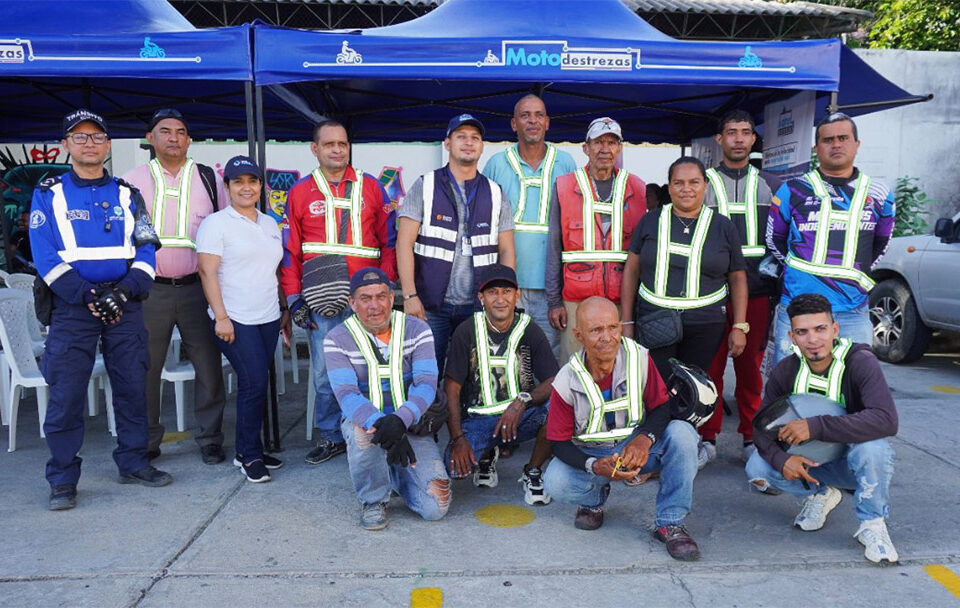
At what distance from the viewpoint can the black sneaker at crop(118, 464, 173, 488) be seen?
396cm

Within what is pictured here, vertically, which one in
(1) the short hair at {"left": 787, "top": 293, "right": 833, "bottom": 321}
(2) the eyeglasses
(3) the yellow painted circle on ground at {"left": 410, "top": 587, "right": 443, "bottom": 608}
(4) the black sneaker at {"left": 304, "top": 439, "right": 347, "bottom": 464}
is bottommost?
(3) the yellow painted circle on ground at {"left": 410, "top": 587, "right": 443, "bottom": 608}

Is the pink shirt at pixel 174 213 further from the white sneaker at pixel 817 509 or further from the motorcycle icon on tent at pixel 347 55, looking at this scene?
the white sneaker at pixel 817 509

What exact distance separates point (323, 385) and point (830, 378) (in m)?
2.77

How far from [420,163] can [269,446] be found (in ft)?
23.0

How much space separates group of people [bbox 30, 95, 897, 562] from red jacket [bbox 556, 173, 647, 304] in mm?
13

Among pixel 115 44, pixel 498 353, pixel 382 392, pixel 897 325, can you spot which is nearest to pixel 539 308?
pixel 498 353

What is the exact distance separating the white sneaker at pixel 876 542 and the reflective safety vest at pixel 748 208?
5.29 ft

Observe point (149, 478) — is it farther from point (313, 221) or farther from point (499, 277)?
point (499, 277)

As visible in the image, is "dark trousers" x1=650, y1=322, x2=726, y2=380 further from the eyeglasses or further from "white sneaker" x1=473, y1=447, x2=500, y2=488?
the eyeglasses

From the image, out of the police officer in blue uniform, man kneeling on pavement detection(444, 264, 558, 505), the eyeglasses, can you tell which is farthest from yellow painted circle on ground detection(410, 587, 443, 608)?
the eyeglasses

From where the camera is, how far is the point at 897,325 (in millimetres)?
7008

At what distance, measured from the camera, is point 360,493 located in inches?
135

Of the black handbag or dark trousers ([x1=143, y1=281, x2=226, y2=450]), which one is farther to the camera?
dark trousers ([x1=143, y1=281, x2=226, y2=450])

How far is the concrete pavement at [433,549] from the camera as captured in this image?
9.12 ft
